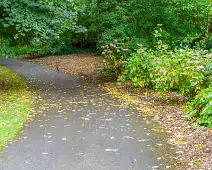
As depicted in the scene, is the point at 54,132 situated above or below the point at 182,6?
below

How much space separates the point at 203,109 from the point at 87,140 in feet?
8.73

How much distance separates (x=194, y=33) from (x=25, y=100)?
8.96 m

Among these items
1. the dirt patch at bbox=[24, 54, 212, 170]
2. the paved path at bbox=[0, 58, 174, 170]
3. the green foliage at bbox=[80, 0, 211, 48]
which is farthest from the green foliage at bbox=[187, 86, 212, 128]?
the green foliage at bbox=[80, 0, 211, 48]

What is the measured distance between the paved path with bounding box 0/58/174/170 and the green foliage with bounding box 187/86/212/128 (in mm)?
965

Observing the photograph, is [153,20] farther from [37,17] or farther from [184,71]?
[184,71]

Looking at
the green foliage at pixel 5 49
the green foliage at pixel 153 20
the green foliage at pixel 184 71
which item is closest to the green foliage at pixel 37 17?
the green foliage at pixel 5 49

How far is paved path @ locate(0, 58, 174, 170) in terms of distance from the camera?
18.1 feet

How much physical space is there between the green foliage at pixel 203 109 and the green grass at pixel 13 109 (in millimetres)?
4061

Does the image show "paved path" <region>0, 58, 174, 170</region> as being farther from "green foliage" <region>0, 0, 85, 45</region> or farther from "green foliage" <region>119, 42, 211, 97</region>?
"green foliage" <region>0, 0, 85, 45</region>

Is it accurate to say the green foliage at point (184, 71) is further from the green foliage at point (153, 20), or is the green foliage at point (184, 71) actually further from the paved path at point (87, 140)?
the green foliage at point (153, 20)

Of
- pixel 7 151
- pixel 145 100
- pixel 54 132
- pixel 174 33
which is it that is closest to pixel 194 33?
pixel 174 33

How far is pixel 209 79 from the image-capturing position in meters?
9.05

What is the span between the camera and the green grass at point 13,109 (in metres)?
7.36

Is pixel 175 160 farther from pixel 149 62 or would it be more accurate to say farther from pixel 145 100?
pixel 149 62
